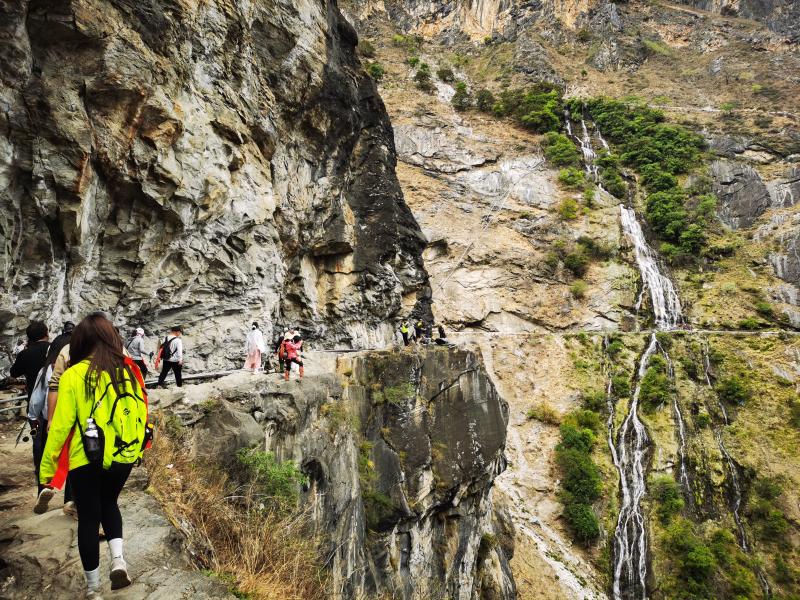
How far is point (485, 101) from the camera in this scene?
1827 inches

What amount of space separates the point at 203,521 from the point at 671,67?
70989mm

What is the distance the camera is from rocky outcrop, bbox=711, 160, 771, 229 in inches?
1414

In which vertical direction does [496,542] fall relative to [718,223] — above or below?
below

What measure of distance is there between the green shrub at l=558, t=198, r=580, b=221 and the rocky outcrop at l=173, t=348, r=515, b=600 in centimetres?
2453

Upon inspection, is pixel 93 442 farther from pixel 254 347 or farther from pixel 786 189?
pixel 786 189

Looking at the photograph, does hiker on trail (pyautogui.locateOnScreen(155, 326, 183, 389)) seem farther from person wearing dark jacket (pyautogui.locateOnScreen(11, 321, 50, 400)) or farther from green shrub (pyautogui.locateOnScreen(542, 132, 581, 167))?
green shrub (pyautogui.locateOnScreen(542, 132, 581, 167))

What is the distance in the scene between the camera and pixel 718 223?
35.9 meters

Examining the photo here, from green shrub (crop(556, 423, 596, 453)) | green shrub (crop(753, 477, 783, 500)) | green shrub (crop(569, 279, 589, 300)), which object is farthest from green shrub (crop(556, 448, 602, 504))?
green shrub (crop(569, 279, 589, 300))

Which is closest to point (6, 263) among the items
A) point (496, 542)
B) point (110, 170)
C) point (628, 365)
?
point (110, 170)

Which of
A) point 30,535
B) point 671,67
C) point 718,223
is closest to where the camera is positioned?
point 30,535

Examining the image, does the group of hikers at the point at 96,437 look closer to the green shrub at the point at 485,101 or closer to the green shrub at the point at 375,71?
the green shrub at the point at 485,101

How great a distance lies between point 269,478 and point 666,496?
22562 mm

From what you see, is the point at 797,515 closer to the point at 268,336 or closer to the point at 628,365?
the point at 628,365

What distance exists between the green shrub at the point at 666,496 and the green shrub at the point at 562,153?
2826 cm
